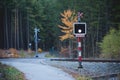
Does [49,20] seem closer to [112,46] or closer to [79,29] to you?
[112,46]

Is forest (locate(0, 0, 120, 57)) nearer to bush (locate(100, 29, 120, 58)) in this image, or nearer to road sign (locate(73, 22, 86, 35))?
bush (locate(100, 29, 120, 58))

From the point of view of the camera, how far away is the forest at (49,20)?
54353 mm

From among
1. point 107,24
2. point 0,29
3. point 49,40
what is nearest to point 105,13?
point 107,24

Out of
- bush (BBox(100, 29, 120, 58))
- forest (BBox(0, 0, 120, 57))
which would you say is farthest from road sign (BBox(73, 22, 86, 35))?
forest (BBox(0, 0, 120, 57))

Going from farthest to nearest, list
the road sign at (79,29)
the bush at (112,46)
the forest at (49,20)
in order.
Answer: the forest at (49,20)
the bush at (112,46)
the road sign at (79,29)

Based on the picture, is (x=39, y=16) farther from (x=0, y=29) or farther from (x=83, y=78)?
(x=83, y=78)

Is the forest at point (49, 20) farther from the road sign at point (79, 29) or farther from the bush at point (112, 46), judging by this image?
the road sign at point (79, 29)

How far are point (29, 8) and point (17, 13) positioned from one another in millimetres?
4380

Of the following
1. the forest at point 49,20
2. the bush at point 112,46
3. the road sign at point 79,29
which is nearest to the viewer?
the road sign at point 79,29

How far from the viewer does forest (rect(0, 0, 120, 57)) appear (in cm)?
5435

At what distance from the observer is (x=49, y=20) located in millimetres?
80562

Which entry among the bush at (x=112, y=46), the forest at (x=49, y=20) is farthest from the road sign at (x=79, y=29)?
the forest at (x=49, y=20)

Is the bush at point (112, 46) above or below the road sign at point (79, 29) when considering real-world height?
below

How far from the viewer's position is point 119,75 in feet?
52.7
